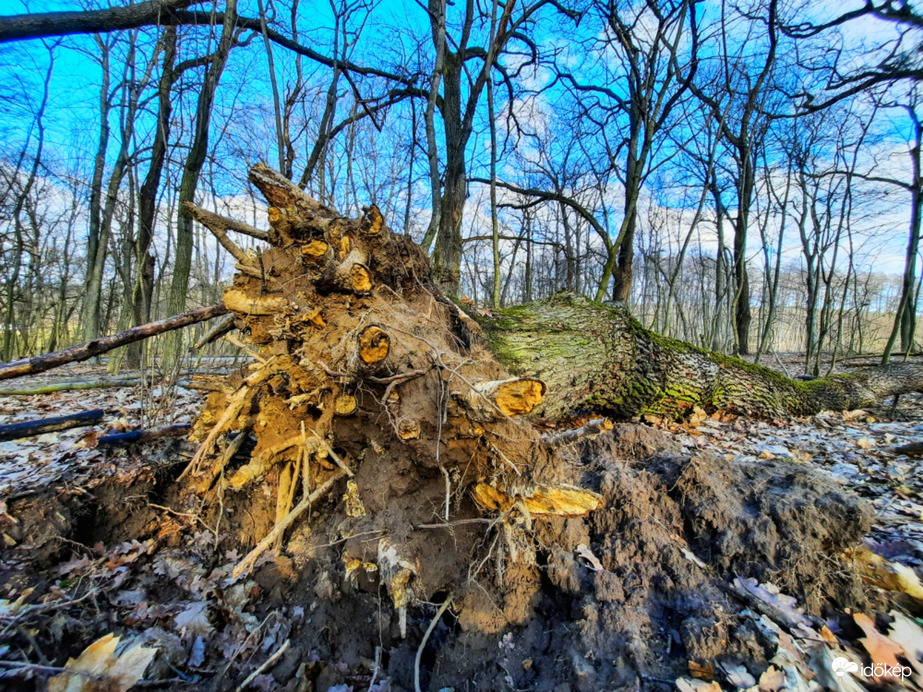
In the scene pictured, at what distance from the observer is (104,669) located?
1589 millimetres

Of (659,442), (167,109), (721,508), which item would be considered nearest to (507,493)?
(721,508)

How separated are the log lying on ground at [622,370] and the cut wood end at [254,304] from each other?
226 cm

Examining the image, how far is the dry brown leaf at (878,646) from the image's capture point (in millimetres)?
1329

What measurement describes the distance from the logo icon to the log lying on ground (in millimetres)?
2856

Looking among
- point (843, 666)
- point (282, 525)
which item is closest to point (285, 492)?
point (282, 525)

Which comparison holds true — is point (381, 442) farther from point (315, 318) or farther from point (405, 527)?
point (315, 318)

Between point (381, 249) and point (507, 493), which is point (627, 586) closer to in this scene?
point (507, 493)

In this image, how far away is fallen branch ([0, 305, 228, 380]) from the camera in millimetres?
2326

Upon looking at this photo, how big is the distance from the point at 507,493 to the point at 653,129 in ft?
27.2

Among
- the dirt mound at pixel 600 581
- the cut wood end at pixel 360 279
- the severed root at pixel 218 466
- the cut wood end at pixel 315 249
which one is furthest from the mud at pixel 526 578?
the cut wood end at pixel 315 249

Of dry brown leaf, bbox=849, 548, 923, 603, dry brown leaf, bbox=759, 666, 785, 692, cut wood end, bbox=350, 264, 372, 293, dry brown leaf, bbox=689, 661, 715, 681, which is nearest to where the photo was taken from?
dry brown leaf, bbox=759, 666, 785, 692

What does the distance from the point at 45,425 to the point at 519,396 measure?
12.8 feet

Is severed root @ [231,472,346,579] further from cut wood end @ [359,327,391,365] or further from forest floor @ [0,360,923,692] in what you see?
cut wood end @ [359,327,391,365]

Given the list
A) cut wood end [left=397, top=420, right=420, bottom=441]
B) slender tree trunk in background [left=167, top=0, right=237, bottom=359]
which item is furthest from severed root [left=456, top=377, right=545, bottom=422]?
slender tree trunk in background [left=167, top=0, right=237, bottom=359]
